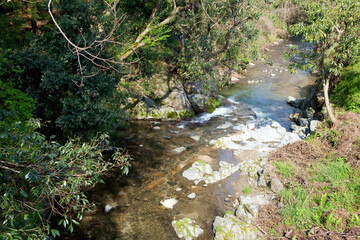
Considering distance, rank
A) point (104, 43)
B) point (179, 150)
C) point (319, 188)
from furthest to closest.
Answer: point (179, 150) < point (319, 188) < point (104, 43)

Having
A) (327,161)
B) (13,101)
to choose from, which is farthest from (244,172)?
(13,101)

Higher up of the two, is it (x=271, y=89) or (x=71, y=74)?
(x=71, y=74)

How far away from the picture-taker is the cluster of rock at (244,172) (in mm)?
7195

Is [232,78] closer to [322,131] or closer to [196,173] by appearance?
[322,131]

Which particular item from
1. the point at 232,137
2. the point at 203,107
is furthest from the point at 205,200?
the point at 203,107

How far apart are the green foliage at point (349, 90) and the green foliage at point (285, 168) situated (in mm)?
5776

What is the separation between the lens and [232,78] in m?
Answer: 25.7

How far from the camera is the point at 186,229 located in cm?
737

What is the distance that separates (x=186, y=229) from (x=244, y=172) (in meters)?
4.12

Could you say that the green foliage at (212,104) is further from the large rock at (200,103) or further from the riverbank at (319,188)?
the riverbank at (319,188)

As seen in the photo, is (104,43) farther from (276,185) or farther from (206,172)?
(276,185)

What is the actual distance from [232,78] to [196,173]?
58.5 feet

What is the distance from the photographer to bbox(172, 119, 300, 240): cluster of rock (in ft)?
23.6

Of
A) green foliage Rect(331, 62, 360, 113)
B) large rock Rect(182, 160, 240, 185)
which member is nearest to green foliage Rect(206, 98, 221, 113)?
large rock Rect(182, 160, 240, 185)
